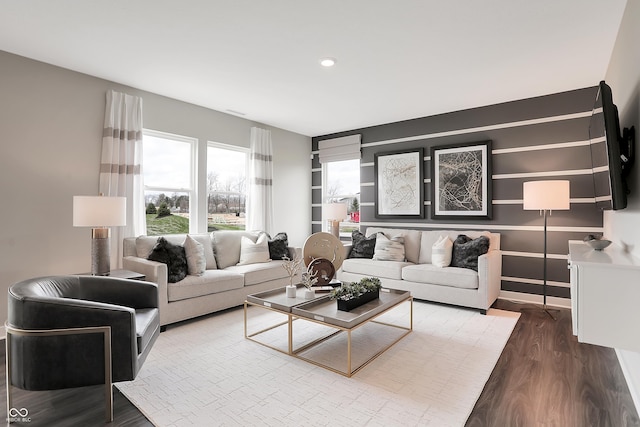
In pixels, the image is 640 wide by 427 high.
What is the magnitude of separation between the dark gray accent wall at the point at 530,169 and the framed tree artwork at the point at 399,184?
167mm

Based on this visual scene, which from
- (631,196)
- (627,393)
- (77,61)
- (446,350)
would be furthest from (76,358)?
(631,196)

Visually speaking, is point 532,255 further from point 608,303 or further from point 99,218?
point 99,218

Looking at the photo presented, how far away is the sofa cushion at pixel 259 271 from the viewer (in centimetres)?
411

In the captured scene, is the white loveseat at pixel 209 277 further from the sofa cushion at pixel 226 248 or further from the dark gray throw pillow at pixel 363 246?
the dark gray throw pillow at pixel 363 246

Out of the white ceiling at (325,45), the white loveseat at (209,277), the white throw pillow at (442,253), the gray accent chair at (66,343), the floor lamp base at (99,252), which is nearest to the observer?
the gray accent chair at (66,343)

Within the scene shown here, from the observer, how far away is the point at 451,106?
15.6 ft

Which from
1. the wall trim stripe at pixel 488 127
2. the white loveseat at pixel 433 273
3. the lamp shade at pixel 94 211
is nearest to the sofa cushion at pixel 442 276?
the white loveseat at pixel 433 273

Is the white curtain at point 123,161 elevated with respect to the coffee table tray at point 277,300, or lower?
elevated

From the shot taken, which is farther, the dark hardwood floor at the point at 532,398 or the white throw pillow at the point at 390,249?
the white throw pillow at the point at 390,249

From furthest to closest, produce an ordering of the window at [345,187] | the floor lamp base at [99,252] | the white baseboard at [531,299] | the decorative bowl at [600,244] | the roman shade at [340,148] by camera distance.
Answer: the window at [345,187]
the roman shade at [340,148]
the white baseboard at [531,299]
the floor lamp base at [99,252]
the decorative bowl at [600,244]

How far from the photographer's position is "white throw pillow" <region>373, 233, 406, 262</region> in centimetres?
476

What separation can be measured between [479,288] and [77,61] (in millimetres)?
4899

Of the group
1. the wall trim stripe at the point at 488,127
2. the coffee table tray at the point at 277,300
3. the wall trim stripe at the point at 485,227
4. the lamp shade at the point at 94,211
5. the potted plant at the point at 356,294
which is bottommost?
the coffee table tray at the point at 277,300

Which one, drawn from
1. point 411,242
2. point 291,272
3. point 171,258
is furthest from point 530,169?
point 171,258
